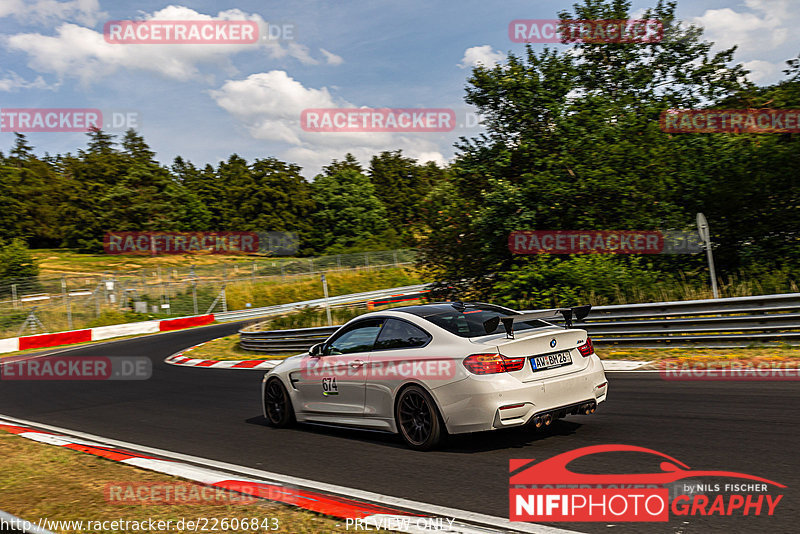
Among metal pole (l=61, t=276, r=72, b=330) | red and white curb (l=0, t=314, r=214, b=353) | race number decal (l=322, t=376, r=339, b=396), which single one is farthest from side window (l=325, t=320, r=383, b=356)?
metal pole (l=61, t=276, r=72, b=330)

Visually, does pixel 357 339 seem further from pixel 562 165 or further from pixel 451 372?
pixel 562 165

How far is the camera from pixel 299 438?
7840mm

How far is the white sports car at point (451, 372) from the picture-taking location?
6059mm

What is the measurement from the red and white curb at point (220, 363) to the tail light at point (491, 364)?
1105cm

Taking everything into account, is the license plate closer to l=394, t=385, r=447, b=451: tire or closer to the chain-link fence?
l=394, t=385, r=447, b=451: tire

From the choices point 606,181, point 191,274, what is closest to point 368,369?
point 606,181

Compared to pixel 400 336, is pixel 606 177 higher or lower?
higher

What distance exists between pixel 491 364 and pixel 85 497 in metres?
3.57

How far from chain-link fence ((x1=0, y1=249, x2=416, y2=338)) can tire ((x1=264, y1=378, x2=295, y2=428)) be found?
30.0 m

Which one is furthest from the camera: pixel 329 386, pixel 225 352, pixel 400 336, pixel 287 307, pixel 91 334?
pixel 287 307

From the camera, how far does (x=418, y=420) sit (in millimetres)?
6598

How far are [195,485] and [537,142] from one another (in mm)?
16478

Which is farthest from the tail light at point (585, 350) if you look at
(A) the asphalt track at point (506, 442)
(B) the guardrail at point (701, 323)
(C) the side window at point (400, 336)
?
(B) the guardrail at point (701, 323)

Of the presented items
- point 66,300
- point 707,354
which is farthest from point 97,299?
point 707,354
